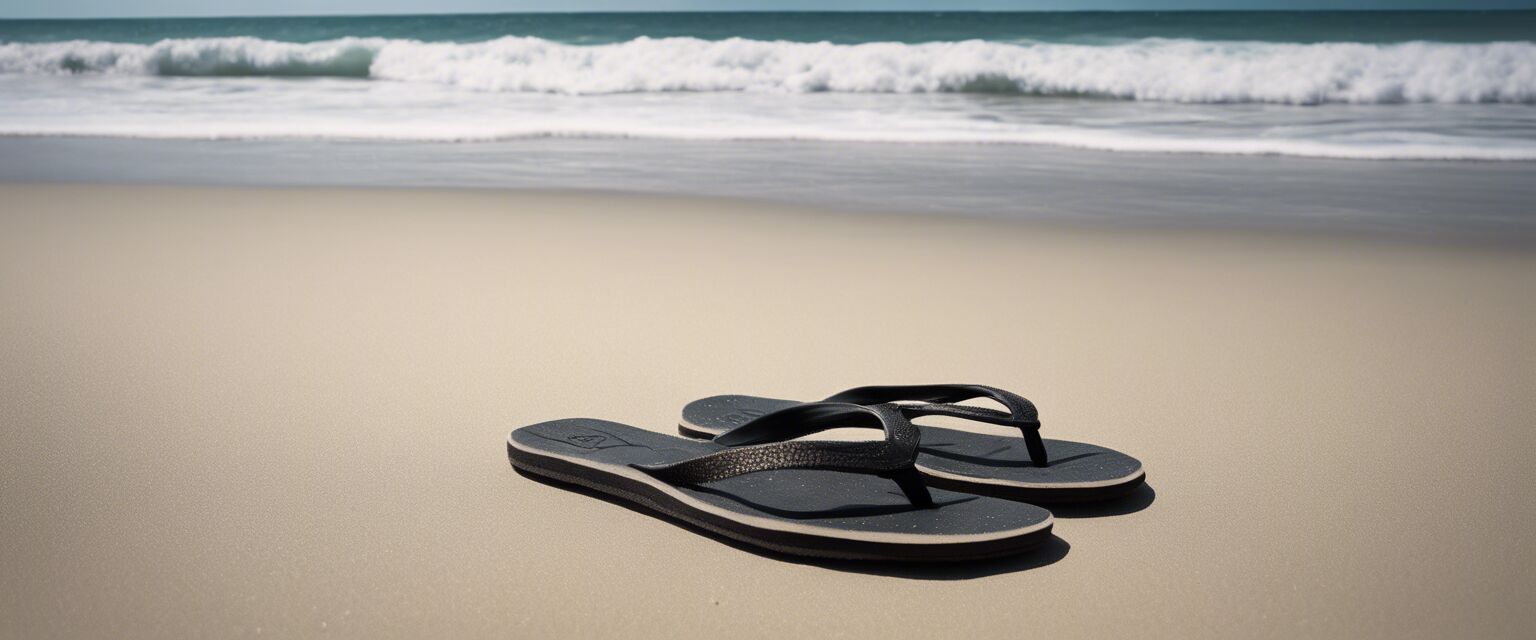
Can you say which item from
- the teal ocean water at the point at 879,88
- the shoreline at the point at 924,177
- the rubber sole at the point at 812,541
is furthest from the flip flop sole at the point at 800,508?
the teal ocean water at the point at 879,88

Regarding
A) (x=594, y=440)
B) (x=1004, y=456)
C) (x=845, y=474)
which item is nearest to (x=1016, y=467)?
(x=1004, y=456)

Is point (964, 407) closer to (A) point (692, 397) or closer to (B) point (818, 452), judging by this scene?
(B) point (818, 452)

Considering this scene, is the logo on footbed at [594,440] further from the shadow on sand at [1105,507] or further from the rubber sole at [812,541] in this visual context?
the shadow on sand at [1105,507]

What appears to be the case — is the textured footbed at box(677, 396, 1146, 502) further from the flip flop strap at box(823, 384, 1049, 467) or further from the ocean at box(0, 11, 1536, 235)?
the ocean at box(0, 11, 1536, 235)

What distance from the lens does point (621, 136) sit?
7.13 m

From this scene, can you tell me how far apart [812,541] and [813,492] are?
142 millimetres

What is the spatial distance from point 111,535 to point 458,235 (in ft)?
7.93

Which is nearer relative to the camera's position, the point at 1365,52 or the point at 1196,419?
the point at 1196,419

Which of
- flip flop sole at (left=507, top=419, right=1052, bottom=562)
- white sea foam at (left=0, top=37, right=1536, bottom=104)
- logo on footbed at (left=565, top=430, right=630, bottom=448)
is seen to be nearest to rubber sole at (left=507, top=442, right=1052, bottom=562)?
flip flop sole at (left=507, top=419, right=1052, bottom=562)

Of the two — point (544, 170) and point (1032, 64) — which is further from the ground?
point (1032, 64)

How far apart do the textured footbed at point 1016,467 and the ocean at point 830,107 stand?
2573 mm

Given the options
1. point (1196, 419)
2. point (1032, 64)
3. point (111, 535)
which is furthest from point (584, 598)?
point (1032, 64)

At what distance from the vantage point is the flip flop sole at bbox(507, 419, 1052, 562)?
4.22 ft

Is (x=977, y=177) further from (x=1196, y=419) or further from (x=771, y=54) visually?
(x=771, y=54)
